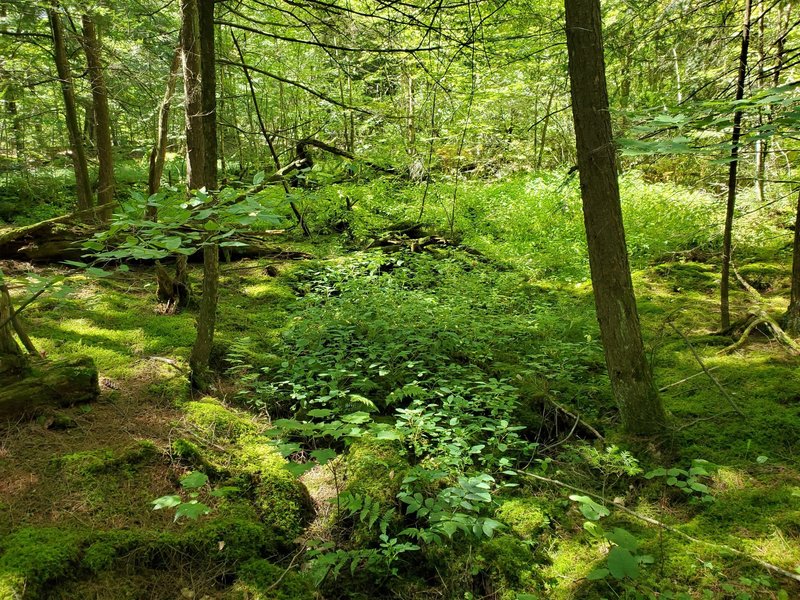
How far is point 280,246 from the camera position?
8984mm

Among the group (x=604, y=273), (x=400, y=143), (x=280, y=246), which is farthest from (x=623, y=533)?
(x=400, y=143)

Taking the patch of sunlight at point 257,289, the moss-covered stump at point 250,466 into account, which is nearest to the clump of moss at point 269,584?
the moss-covered stump at point 250,466

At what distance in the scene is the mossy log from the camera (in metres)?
3.38

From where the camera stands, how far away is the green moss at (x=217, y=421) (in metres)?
3.71

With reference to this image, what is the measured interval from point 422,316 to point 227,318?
261cm

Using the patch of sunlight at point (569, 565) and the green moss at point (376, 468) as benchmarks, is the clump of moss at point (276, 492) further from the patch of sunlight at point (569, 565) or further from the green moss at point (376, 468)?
the patch of sunlight at point (569, 565)

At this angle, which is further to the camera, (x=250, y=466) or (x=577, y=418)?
(x=577, y=418)

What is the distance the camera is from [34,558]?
2.27 metres

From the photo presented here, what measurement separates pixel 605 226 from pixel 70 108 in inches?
388

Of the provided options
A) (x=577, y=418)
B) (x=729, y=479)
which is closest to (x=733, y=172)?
(x=577, y=418)

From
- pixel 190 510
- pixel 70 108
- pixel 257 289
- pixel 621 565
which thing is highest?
pixel 70 108

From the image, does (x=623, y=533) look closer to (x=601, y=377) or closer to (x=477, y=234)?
(x=601, y=377)

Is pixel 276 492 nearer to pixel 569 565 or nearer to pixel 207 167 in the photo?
pixel 569 565

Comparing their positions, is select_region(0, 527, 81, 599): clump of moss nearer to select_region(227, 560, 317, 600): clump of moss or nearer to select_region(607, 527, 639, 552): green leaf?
select_region(227, 560, 317, 600): clump of moss
